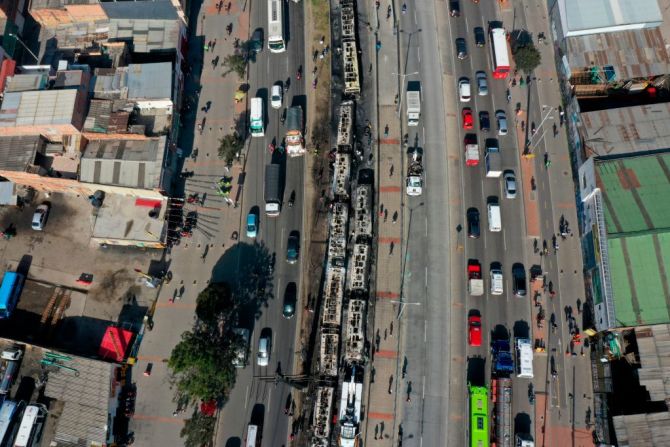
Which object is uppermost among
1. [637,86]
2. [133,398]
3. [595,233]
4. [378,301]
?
[637,86]

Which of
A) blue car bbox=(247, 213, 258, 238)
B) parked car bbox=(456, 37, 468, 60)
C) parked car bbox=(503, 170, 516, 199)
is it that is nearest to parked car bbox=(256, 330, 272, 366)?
blue car bbox=(247, 213, 258, 238)

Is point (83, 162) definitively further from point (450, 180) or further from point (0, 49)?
point (450, 180)

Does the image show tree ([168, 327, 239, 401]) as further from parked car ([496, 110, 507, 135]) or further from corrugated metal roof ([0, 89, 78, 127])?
parked car ([496, 110, 507, 135])

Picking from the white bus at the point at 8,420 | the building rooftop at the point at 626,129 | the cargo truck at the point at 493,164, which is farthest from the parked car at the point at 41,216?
the building rooftop at the point at 626,129

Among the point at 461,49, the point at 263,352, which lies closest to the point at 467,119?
the point at 461,49

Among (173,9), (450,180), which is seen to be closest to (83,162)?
(173,9)

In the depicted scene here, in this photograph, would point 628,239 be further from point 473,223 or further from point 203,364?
point 203,364
